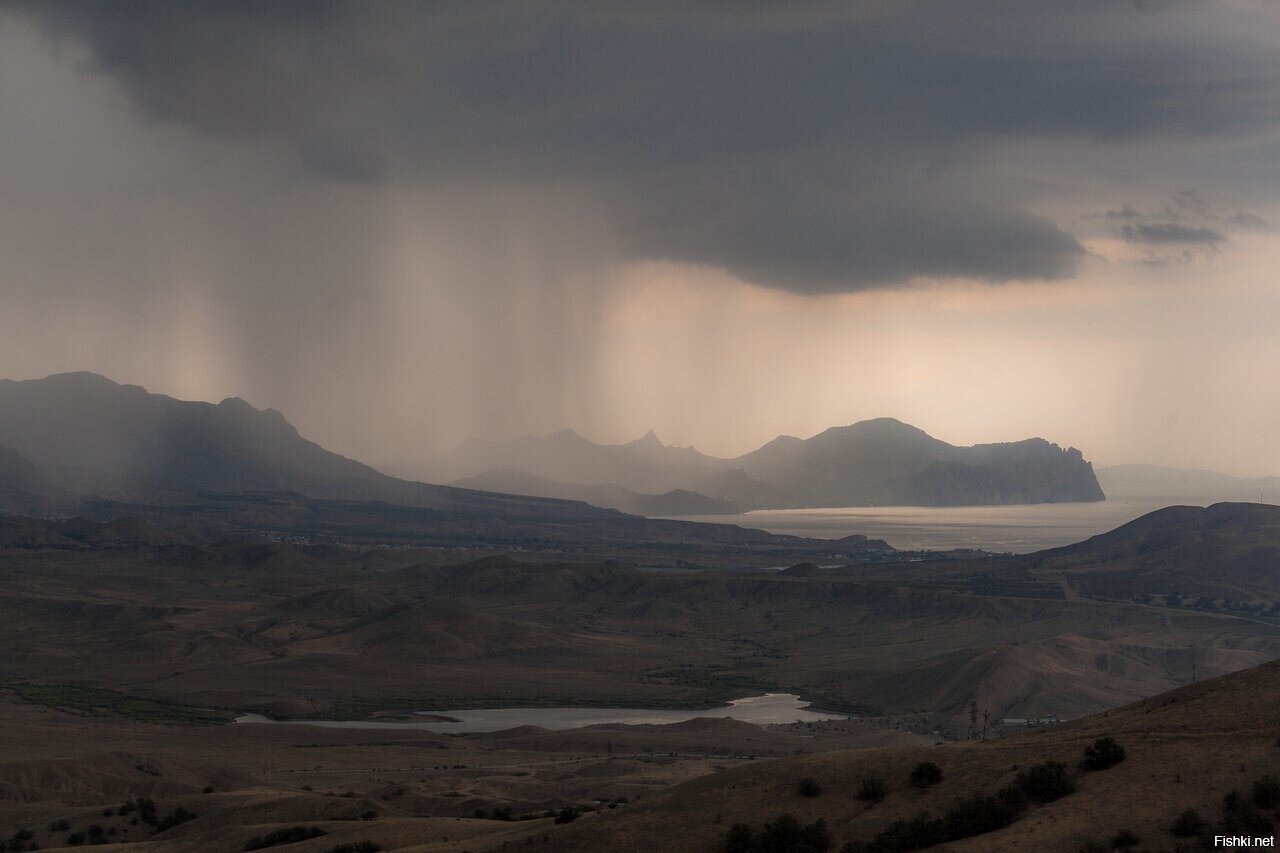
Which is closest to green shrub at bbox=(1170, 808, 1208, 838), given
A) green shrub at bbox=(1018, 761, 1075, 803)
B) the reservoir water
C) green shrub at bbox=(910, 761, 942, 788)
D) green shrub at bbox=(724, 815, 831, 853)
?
green shrub at bbox=(1018, 761, 1075, 803)

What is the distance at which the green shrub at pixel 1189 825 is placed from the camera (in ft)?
94.0

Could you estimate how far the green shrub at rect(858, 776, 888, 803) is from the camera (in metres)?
35.4

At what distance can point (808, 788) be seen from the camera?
36844 millimetres

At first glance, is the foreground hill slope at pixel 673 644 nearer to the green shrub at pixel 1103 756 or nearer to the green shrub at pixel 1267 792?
the green shrub at pixel 1103 756

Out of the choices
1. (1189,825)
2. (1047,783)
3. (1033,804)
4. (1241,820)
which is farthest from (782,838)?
(1241,820)

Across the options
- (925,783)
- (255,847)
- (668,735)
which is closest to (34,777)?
(255,847)

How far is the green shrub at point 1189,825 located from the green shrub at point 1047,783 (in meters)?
3.39

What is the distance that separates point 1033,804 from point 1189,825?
13.8ft

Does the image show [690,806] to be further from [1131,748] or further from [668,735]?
[668,735]

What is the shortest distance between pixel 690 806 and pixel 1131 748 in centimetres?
1252

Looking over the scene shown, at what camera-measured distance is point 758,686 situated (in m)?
127

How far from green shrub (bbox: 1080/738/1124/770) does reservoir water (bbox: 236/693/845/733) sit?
70.1 meters

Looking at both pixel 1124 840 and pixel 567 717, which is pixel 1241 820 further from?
pixel 567 717
